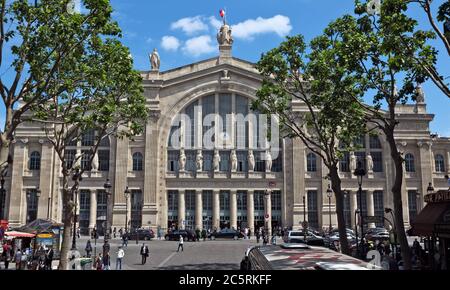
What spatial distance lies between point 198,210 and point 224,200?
3.89m

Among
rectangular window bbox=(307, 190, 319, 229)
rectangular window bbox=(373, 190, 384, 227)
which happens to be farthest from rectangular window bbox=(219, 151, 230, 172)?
rectangular window bbox=(373, 190, 384, 227)

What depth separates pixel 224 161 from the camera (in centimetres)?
6184

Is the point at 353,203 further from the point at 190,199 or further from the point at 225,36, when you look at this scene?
the point at 225,36

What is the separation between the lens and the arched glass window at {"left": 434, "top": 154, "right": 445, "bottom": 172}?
62.9 meters

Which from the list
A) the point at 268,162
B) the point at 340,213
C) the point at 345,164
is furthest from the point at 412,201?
the point at 340,213

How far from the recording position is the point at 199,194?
198ft

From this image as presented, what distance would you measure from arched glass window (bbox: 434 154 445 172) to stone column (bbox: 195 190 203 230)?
111 feet

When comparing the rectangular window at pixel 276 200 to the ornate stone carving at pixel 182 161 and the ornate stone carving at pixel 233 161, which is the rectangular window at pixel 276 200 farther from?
the ornate stone carving at pixel 182 161

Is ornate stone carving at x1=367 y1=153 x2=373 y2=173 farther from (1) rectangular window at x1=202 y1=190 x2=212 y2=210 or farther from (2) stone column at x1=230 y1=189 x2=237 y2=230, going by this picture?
(1) rectangular window at x1=202 y1=190 x2=212 y2=210

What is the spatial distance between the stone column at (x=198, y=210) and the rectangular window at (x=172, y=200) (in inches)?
114

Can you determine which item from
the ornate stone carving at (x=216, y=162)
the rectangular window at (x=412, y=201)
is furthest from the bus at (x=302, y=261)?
the rectangular window at (x=412, y=201)

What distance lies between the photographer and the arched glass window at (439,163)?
206ft
